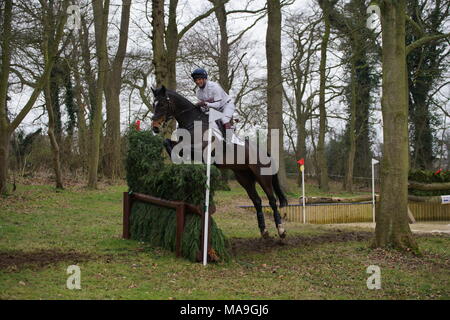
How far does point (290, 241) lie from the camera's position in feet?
30.2

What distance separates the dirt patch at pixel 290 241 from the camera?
8.28 metres

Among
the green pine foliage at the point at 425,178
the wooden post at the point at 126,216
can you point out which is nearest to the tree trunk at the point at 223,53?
the green pine foliage at the point at 425,178

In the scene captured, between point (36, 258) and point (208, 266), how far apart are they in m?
2.34

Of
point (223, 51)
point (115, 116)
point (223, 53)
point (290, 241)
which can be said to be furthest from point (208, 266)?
point (223, 51)

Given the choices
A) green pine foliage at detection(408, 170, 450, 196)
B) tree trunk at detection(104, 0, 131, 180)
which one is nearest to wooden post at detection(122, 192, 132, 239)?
green pine foliage at detection(408, 170, 450, 196)

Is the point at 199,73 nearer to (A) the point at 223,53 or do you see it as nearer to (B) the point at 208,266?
(B) the point at 208,266

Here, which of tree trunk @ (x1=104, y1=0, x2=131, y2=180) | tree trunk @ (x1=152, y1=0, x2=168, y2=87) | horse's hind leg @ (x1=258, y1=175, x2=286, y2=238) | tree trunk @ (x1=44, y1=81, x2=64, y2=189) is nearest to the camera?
horse's hind leg @ (x1=258, y1=175, x2=286, y2=238)

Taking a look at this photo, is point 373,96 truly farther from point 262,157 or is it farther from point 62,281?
point 62,281

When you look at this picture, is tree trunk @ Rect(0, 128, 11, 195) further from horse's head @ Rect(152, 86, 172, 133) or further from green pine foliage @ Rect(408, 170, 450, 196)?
green pine foliage @ Rect(408, 170, 450, 196)

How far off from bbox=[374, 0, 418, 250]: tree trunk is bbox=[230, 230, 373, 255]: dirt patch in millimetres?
1597

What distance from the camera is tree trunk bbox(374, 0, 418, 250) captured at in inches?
311

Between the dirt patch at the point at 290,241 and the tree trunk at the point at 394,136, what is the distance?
5.24ft
